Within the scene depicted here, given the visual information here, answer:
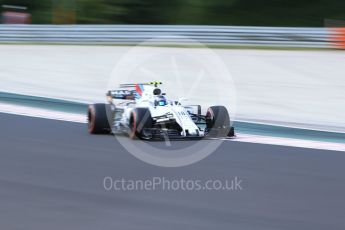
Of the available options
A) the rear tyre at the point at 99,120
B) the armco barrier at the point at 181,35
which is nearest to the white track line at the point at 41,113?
the rear tyre at the point at 99,120

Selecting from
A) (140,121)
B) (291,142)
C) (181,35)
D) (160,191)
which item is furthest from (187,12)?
(160,191)

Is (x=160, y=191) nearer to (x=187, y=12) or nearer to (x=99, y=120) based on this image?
(x=99, y=120)

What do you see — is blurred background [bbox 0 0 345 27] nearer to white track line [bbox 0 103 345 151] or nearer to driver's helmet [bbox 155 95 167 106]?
white track line [bbox 0 103 345 151]

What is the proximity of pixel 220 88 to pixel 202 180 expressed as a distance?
8.20 metres

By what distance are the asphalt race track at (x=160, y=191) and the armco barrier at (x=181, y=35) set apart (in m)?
11.0

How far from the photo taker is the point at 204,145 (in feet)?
29.5

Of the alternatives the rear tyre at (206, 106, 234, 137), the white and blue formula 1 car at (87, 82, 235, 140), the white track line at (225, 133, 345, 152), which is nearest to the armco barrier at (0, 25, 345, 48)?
the white track line at (225, 133, 345, 152)

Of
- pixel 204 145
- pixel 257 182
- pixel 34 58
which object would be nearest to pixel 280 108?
pixel 204 145

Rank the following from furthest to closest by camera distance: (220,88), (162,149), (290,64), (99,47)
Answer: (99,47) → (290,64) → (220,88) → (162,149)

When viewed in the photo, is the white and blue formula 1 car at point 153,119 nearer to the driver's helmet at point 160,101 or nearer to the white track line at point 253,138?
the driver's helmet at point 160,101

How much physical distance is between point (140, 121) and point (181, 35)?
11.4 meters

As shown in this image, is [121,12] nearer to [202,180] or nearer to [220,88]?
[220,88]

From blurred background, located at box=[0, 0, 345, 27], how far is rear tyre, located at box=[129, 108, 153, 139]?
17.3 meters

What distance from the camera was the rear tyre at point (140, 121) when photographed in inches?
361
